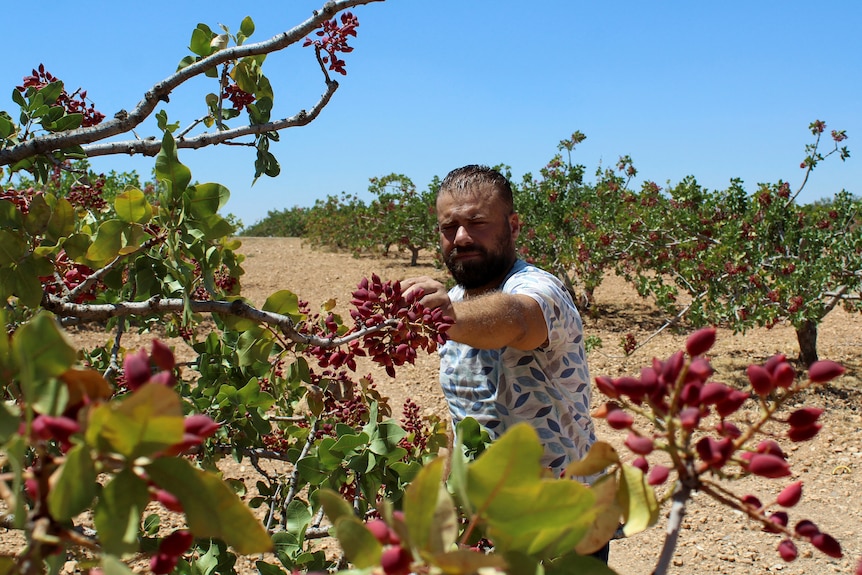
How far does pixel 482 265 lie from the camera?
2.74 meters

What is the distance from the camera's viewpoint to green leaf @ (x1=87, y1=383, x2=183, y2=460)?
488 millimetres

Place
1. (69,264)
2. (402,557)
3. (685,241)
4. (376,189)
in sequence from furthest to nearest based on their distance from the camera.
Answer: (376,189) → (685,241) → (69,264) → (402,557)

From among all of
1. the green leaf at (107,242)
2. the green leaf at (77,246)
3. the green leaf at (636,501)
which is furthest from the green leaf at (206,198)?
the green leaf at (636,501)

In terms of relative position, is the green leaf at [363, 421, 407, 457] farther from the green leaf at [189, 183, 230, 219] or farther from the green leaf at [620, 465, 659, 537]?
the green leaf at [620, 465, 659, 537]

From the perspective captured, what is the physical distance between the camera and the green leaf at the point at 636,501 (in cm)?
67

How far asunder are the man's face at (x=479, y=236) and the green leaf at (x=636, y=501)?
2060mm

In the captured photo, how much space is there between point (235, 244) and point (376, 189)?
15.9 meters

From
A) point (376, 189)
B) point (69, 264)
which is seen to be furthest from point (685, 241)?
point (376, 189)

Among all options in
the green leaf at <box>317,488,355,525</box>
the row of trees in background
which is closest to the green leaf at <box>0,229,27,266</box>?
the green leaf at <box>317,488,355,525</box>

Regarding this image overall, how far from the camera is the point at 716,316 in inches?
248

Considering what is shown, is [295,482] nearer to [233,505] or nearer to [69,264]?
[69,264]

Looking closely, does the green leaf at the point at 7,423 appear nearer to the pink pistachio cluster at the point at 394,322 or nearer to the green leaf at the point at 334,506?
the green leaf at the point at 334,506

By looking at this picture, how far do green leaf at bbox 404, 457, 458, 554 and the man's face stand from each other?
7.26 ft

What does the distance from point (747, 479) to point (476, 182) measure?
11.1ft
